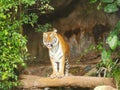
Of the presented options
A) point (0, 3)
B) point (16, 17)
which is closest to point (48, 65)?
point (16, 17)

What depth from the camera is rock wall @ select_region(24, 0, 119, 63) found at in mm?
10117

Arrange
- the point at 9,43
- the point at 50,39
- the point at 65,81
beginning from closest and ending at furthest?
the point at 9,43 → the point at 65,81 → the point at 50,39

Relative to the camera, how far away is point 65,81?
23.0 ft

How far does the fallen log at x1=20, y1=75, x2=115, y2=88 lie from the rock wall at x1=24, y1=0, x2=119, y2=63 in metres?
2.94

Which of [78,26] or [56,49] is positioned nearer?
[56,49]

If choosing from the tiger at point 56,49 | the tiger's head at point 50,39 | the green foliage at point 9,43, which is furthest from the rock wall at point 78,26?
the green foliage at point 9,43

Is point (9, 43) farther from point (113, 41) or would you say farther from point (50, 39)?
point (113, 41)

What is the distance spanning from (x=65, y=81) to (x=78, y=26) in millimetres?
3407

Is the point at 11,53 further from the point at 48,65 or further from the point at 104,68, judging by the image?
the point at 48,65

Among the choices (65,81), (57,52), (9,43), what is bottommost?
(65,81)

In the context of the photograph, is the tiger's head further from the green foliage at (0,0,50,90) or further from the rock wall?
the rock wall

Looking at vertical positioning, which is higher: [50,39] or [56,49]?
[50,39]

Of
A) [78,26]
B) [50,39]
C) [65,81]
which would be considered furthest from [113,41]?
[78,26]

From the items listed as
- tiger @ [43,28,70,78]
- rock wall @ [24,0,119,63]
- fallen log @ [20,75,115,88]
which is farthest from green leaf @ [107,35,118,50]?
rock wall @ [24,0,119,63]
